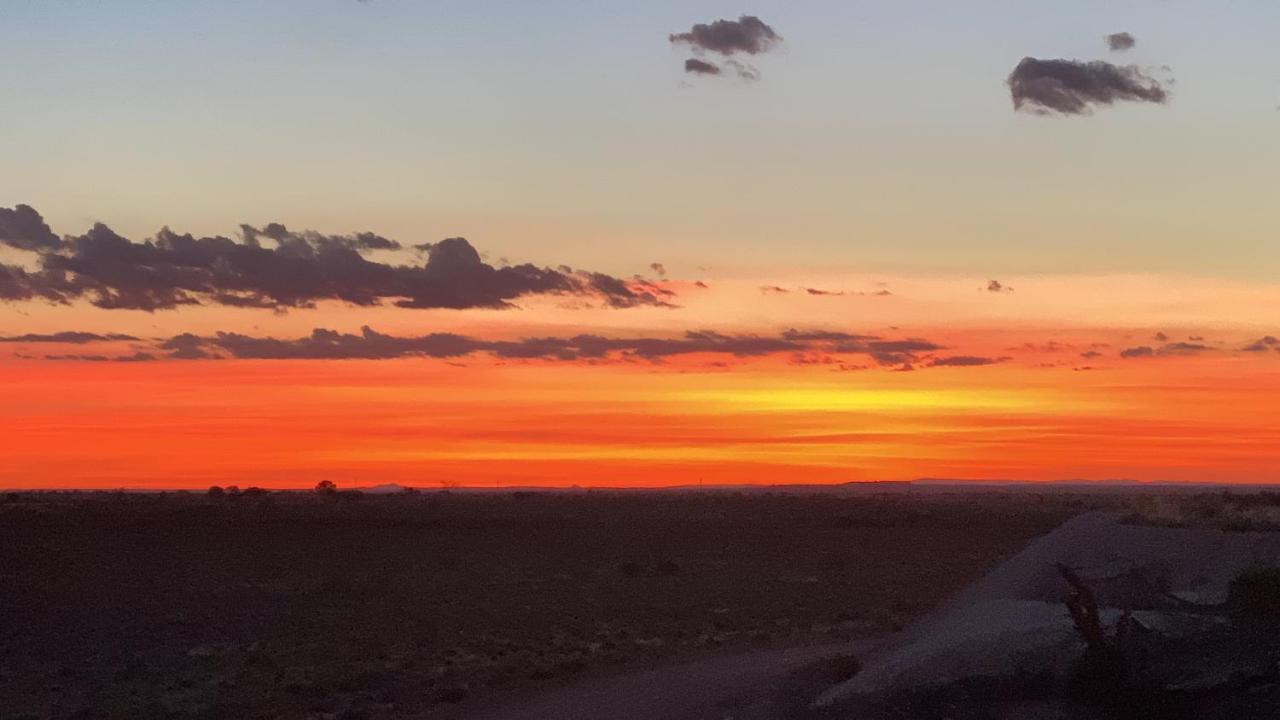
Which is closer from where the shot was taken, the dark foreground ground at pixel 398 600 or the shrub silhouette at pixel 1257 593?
the shrub silhouette at pixel 1257 593

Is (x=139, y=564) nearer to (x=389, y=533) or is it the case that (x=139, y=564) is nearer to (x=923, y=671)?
(x=389, y=533)

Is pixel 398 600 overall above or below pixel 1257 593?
below

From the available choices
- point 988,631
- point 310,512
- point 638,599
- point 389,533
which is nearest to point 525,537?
point 389,533

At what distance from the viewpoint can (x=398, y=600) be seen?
123 feet

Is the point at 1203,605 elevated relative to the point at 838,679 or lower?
elevated

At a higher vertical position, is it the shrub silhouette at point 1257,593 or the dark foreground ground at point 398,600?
the shrub silhouette at point 1257,593

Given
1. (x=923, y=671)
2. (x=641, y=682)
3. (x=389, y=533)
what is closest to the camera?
(x=923, y=671)

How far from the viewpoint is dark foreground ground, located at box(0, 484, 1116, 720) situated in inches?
1047

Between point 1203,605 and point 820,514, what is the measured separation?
57653mm

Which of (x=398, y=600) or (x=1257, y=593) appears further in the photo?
(x=398, y=600)

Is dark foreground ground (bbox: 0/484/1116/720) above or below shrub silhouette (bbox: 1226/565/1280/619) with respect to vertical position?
below

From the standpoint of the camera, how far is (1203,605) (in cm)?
1688

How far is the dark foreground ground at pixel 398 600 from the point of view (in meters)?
26.6

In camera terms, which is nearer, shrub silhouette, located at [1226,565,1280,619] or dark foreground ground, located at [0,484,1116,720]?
shrub silhouette, located at [1226,565,1280,619]
